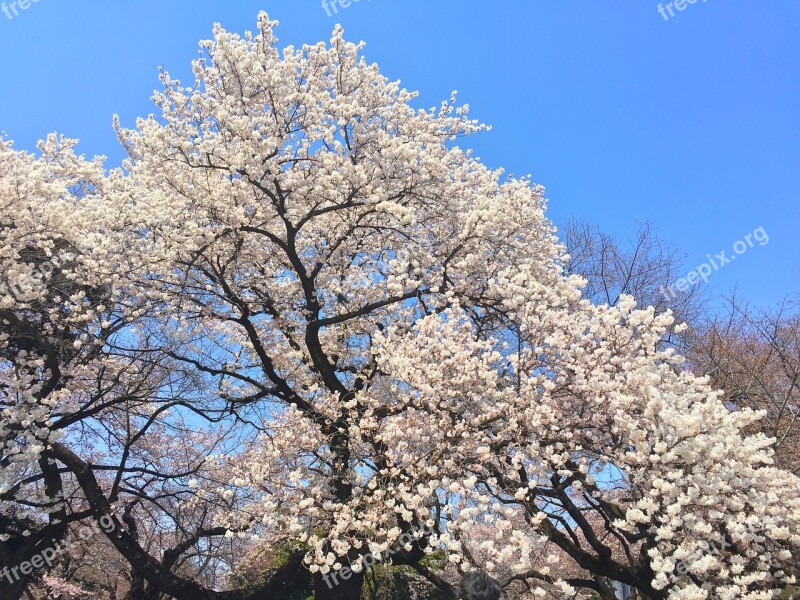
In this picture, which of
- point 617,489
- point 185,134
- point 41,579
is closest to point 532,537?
point 617,489

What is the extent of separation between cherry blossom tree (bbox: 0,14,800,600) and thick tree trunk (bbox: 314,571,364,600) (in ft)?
0.14

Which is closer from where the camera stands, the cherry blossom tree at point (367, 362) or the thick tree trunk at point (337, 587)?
the cherry blossom tree at point (367, 362)

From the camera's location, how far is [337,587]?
923 cm

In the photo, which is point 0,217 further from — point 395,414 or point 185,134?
point 395,414

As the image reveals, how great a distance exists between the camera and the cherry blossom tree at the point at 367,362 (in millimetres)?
7051

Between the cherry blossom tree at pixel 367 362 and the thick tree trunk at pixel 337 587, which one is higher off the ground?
the cherry blossom tree at pixel 367 362

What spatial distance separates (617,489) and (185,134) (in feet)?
30.0

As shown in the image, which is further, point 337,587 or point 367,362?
point 367,362

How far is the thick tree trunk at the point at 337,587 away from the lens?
918cm

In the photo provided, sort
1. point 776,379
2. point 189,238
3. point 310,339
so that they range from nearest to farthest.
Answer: point 189,238, point 310,339, point 776,379

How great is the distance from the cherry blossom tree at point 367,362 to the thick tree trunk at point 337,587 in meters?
0.04

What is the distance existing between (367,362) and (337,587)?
3795 mm

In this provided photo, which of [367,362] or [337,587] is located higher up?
[367,362]

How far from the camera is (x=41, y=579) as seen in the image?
14430 mm
